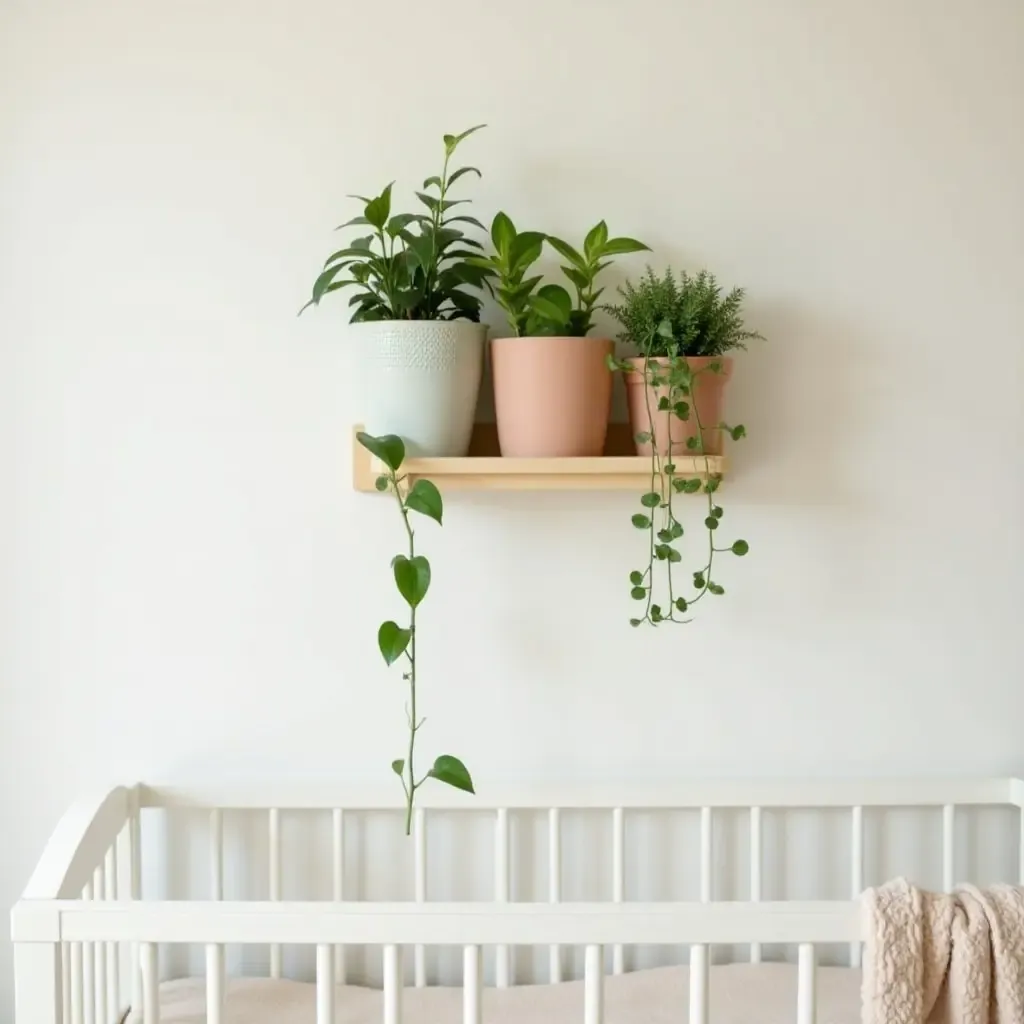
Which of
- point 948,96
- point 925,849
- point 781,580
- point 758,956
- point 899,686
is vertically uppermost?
point 948,96

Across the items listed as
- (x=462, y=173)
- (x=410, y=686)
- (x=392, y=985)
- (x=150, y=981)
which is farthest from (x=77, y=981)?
(x=462, y=173)

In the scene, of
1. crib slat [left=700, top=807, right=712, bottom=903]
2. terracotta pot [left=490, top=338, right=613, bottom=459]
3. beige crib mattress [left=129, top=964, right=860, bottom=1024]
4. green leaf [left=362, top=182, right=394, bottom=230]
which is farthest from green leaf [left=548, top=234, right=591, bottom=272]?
beige crib mattress [left=129, top=964, right=860, bottom=1024]

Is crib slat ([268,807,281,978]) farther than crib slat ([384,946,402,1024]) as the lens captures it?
Yes

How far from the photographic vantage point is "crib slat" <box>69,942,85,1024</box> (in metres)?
1.48

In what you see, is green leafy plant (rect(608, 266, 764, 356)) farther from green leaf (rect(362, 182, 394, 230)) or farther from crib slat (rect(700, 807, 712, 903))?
crib slat (rect(700, 807, 712, 903))

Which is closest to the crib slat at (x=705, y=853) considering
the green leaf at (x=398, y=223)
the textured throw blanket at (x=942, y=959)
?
the textured throw blanket at (x=942, y=959)

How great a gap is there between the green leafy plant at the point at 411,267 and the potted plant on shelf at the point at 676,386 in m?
0.24

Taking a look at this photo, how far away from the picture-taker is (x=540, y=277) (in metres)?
1.79

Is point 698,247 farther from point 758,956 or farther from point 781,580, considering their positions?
point 758,956

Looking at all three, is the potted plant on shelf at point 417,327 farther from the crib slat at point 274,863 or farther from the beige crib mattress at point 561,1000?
the beige crib mattress at point 561,1000

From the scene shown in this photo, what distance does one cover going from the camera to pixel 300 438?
1832 mm

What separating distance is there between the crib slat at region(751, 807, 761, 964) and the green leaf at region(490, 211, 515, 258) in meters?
0.91

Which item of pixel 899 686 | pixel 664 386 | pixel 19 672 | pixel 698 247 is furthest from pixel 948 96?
pixel 19 672

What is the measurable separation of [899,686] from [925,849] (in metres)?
0.26
